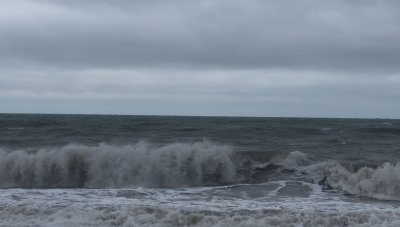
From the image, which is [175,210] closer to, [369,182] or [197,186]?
[197,186]

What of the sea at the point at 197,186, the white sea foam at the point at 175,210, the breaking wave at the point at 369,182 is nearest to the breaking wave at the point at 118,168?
the sea at the point at 197,186

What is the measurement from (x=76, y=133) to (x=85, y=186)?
14.4 m

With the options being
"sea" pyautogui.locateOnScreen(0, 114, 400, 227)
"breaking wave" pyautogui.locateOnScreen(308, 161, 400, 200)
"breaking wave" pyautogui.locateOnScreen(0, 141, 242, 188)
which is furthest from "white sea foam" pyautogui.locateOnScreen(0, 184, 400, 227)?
"breaking wave" pyautogui.locateOnScreen(0, 141, 242, 188)

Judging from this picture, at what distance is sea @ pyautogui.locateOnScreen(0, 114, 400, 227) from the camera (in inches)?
412

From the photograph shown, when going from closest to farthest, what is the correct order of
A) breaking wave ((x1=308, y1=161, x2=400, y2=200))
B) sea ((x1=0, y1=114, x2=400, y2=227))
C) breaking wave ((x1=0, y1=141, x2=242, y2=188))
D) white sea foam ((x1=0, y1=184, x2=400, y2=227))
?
white sea foam ((x1=0, y1=184, x2=400, y2=227)) < sea ((x1=0, y1=114, x2=400, y2=227)) < breaking wave ((x1=308, y1=161, x2=400, y2=200)) < breaking wave ((x1=0, y1=141, x2=242, y2=188))

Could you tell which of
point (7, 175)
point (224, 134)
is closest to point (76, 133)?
point (224, 134)

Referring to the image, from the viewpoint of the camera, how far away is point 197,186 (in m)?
15.6

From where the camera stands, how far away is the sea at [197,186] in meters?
10.5

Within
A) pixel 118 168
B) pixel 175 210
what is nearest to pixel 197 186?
pixel 118 168

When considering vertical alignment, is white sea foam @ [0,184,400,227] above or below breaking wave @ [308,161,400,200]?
below

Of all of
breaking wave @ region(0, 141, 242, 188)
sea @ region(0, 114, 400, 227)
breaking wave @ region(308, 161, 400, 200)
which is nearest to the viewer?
sea @ region(0, 114, 400, 227)

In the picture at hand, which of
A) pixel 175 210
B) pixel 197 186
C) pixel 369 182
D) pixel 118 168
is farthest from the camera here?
pixel 118 168

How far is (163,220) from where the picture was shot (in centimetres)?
1031

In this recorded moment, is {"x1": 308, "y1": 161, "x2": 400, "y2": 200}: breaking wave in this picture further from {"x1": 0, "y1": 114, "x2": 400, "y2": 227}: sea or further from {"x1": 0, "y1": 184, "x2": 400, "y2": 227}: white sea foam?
{"x1": 0, "y1": 184, "x2": 400, "y2": 227}: white sea foam
